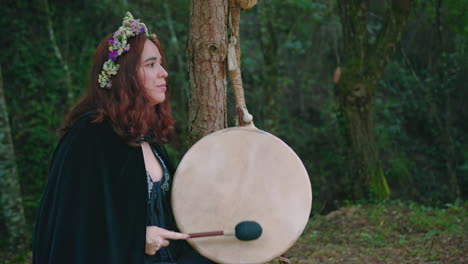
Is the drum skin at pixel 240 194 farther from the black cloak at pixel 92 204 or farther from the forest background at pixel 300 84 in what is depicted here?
the forest background at pixel 300 84

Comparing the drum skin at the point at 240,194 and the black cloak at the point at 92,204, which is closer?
the black cloak at the point at 92,204

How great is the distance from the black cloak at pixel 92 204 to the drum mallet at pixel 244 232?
28 cm

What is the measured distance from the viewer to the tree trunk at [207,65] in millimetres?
2238

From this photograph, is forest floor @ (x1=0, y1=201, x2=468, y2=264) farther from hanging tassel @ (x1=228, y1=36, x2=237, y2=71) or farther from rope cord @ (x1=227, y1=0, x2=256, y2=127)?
hanging tassel @ (x1=228, y1=36, x2=237, y2=71)

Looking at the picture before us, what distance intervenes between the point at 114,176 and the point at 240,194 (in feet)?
1.68

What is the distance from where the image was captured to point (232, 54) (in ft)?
7.37

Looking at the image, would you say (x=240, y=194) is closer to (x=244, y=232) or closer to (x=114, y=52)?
(x=244, y=232)

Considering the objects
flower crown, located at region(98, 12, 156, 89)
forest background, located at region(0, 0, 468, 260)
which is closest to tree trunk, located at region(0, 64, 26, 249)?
forest background, located at region(0, 0, 468, 260)

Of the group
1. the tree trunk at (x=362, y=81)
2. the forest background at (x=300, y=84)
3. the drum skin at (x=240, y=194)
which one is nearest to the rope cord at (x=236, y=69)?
the drum skin at (x=240, y=194)

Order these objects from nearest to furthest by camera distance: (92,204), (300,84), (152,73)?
(92,204), (152,73), (300,84)

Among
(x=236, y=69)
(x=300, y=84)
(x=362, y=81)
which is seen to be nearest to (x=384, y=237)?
(x=362, y=81)

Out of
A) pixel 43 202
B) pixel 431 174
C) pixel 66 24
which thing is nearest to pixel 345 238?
pixel 43 202

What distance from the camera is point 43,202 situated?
191 cm

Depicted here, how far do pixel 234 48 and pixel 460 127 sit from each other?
26.5ft
